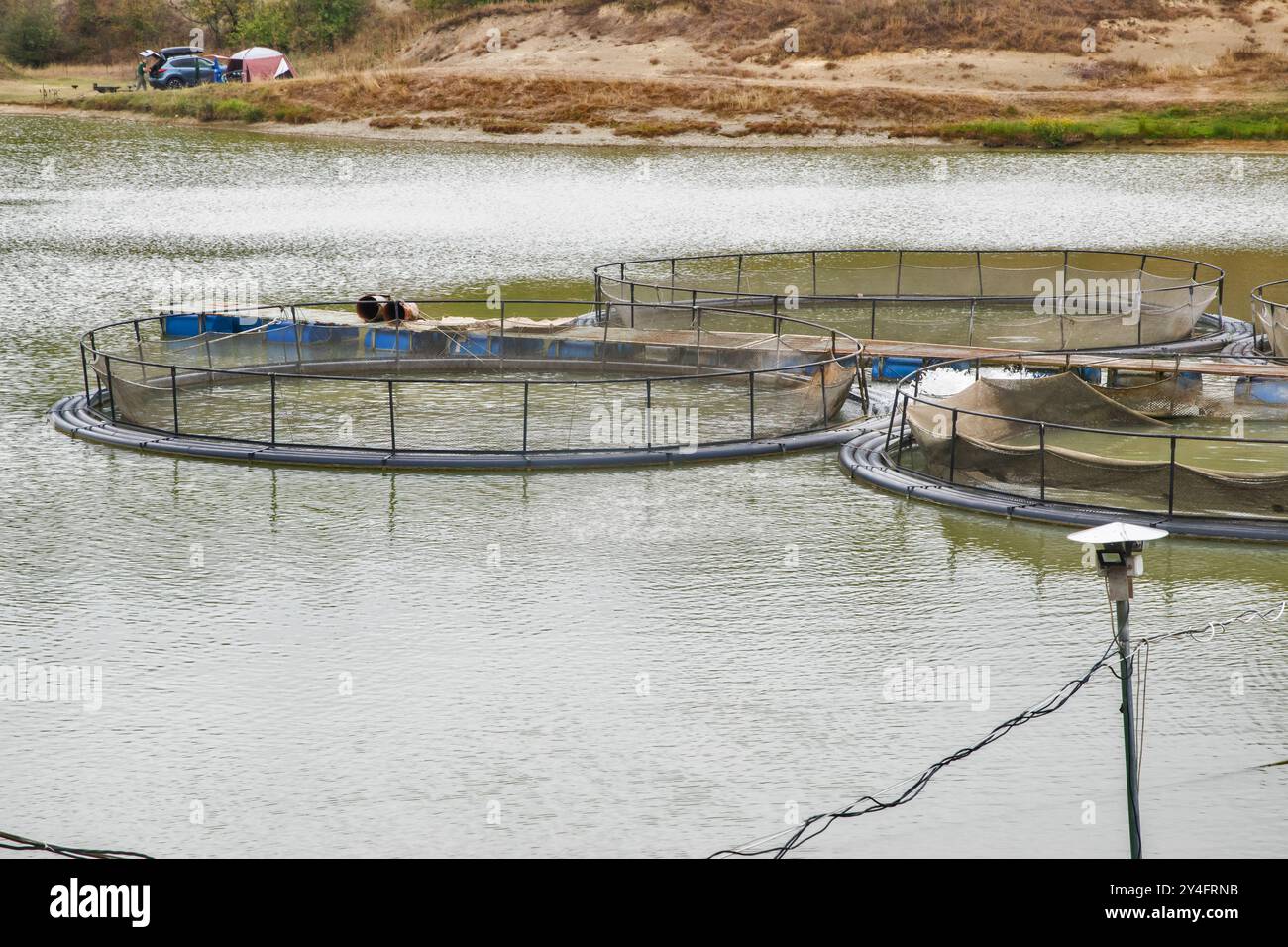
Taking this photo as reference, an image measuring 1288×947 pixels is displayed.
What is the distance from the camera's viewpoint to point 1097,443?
2812cm

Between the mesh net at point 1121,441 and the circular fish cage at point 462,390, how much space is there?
2.73 metres

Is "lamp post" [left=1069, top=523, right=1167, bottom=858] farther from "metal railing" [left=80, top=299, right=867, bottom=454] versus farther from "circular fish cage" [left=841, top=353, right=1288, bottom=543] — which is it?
"metal railing" [left=80, top=299, right=867, bottom=454]

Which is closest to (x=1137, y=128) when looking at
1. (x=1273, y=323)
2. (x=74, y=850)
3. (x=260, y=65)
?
(x=1273, y=323)

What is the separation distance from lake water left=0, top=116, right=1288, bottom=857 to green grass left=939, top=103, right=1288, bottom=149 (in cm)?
5905

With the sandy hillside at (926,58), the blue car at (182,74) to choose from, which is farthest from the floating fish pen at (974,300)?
the blue car at (182,74)

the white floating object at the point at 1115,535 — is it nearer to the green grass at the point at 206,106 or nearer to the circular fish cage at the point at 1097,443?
the circular fish cage at the point at 1097,443

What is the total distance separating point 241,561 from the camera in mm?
21172

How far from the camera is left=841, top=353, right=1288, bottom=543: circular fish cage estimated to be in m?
22.3

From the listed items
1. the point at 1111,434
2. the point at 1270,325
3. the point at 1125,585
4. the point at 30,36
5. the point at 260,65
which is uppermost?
the point at 30,36

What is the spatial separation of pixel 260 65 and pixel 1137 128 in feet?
187

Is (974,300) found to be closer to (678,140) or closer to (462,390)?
(462,390)

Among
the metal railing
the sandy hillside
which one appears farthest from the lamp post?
the sandy hillside

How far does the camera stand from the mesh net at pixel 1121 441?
22.3 metres
